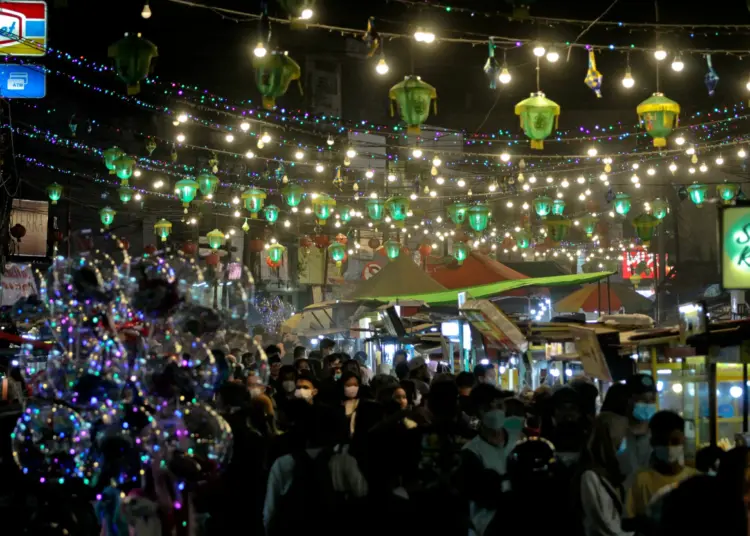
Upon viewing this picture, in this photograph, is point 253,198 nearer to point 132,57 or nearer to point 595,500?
point 132,57

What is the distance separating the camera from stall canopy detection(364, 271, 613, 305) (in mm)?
18453

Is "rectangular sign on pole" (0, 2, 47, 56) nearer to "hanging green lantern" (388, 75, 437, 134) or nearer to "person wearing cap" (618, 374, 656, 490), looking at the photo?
"hanging green lantern" (388, 75, 437, 134)

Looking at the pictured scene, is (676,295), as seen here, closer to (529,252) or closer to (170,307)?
(529,252)

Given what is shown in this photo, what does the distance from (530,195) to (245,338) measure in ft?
114

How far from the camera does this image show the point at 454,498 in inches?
241

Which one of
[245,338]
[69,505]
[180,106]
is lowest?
[69,505]

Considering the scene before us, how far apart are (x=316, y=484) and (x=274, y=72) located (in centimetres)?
575

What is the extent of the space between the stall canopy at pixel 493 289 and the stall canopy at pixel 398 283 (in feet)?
0.52

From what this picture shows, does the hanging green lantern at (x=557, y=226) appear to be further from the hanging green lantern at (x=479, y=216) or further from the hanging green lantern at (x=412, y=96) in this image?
the hanging green lantern at (x=412, y=96)

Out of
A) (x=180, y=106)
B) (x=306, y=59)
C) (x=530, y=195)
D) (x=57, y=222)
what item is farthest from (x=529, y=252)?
(x=57, y=222)

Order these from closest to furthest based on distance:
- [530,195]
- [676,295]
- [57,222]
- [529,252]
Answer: [57,222], [676,295], [530,195], [529,252]

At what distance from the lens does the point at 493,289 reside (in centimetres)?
2009

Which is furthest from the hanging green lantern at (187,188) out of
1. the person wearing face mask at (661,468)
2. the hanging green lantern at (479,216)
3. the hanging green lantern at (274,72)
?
the person wearing face mask at (661,468)

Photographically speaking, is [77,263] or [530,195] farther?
[530,195]
